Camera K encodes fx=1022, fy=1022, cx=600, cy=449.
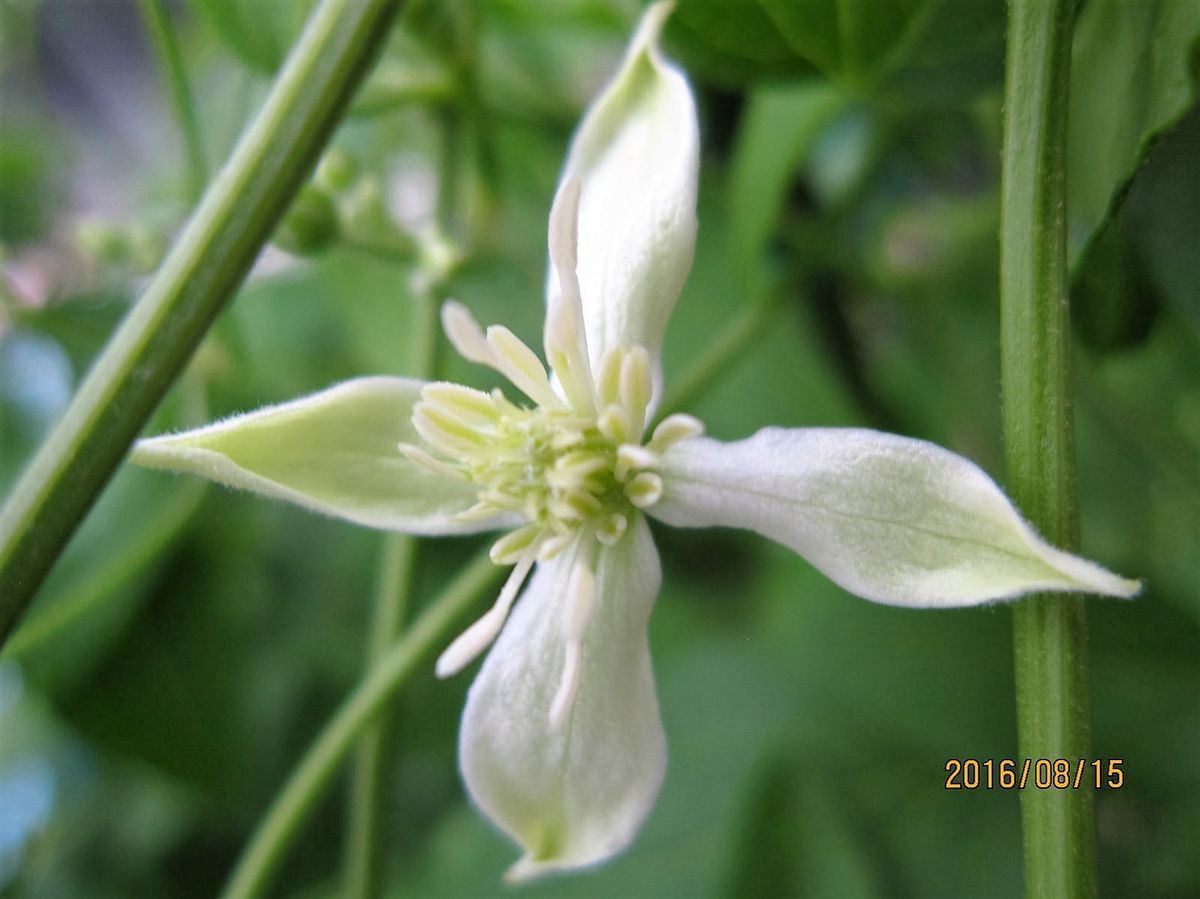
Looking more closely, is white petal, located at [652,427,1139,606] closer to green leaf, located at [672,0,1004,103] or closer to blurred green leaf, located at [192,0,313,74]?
green leaf, located at [672,0,1004,103]

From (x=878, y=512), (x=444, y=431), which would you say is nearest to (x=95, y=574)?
(x=444, y=431)

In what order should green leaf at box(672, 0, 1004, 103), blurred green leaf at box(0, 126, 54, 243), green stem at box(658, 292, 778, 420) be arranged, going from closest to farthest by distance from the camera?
green leaf at box(672, 0, 1004, 103)
green stem at box(658, 292, 778, 420)
blurred green leaf at box(0, 126, 54, 243)

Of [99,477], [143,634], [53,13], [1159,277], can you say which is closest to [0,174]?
[53,13]

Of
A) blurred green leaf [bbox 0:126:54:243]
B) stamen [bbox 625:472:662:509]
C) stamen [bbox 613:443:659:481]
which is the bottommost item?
stamen [bbox 625:472:662:509]

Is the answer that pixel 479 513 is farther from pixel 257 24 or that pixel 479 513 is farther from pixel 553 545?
pixel 257 24

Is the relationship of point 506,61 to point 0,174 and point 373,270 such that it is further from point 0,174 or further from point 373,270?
point 0,174

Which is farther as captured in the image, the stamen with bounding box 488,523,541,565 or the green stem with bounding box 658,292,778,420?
the green stem with bounding box 658,292,778,420

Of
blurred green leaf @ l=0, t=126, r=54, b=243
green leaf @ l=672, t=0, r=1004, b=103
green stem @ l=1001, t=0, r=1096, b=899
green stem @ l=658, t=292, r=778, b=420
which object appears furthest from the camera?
blurred green leaf @ l=0, t=126, r=54, b=243

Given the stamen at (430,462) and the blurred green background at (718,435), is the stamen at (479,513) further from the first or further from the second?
the blurred green background at (718,435)

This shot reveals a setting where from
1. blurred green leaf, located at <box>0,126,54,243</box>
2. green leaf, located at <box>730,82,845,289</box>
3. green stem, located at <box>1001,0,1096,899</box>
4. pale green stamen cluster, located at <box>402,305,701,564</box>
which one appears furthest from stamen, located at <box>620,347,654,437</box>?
blurred green leaf, located at <box>0,126,54,243</box>
